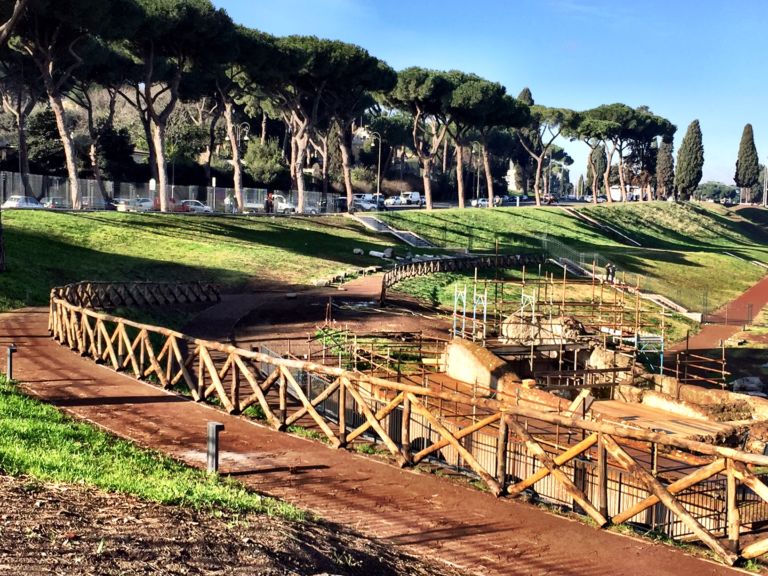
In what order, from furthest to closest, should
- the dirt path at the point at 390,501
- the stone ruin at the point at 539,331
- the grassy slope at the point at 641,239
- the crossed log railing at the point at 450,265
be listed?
the grassy slope at the point at 641,239, the crossed log railing at the point at 450,265, the stone ruin at the point at 539,331, the dirt path at the point at 390,501

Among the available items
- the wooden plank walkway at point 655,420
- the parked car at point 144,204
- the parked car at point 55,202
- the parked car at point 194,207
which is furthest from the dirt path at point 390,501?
the parked car at point 194,207

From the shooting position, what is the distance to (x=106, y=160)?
68438mm

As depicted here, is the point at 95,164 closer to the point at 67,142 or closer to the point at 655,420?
the point at 67,142

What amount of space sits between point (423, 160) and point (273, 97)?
663 inches

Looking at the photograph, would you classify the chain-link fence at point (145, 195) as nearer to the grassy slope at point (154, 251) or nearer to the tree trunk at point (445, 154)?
the grassy slope at point (154, 251)

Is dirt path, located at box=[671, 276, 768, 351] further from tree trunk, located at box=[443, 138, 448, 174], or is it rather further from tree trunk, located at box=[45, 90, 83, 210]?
tree trunk, located at box=[443, 138, 448, 174]

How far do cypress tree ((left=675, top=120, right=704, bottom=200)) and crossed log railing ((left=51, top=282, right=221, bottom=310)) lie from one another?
93.3 m

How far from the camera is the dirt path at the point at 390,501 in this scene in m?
8.48

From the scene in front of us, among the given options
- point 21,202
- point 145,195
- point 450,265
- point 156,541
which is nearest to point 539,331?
point 450,265

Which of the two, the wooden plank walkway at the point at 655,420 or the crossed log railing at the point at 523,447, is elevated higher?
the crossed log railing at the point at 523,447

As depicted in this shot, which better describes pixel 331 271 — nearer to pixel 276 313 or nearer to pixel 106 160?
pixel 276 313

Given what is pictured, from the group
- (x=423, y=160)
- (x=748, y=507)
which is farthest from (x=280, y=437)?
(x=423, y=160)

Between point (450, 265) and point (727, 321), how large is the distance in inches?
657

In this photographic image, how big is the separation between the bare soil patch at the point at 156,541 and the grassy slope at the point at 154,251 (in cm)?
2159
